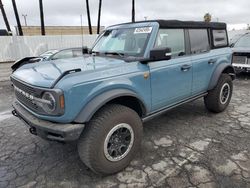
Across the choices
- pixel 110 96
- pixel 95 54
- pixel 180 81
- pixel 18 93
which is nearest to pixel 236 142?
pixel 180 81

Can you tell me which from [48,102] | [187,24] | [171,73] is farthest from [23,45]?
[48,102]

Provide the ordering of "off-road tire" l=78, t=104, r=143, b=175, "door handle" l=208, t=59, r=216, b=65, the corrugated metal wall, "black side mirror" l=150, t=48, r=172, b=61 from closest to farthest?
"off-road tire" l=78, t=104, r=143, b=175 → "black side mirror" l=150, t=48, r=172, b=61 → "door handle" l=208, t=59, r=216, b=65 → the corrugated metal wall

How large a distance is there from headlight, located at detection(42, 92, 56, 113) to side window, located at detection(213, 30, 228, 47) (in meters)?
3.67

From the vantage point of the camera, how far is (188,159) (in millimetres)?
3309

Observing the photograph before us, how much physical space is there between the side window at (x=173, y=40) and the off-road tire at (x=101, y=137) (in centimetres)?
126

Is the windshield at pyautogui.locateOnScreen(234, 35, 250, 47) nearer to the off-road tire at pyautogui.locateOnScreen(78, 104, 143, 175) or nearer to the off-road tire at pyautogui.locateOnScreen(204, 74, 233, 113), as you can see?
the off-road tire at pyautogui.locateOnScreen(204, 74, 233, 113)

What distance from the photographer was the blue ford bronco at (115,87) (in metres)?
2.59

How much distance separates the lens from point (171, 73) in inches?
145

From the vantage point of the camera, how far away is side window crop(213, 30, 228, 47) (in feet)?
16.0

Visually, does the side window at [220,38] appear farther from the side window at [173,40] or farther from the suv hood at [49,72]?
the suv hood at [49,72]

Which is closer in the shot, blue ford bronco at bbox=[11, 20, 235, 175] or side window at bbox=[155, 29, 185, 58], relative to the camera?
blue ford bronco at bbox=[11, 20, 235, 175]

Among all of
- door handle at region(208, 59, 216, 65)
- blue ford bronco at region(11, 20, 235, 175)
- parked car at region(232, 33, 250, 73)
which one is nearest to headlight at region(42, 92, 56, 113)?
blue ford bronco at region(11, 20, 235, 175)

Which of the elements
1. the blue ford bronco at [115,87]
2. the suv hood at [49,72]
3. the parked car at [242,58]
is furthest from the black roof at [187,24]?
the parked car at [242,58]

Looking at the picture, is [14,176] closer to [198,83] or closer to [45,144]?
[45,144]
